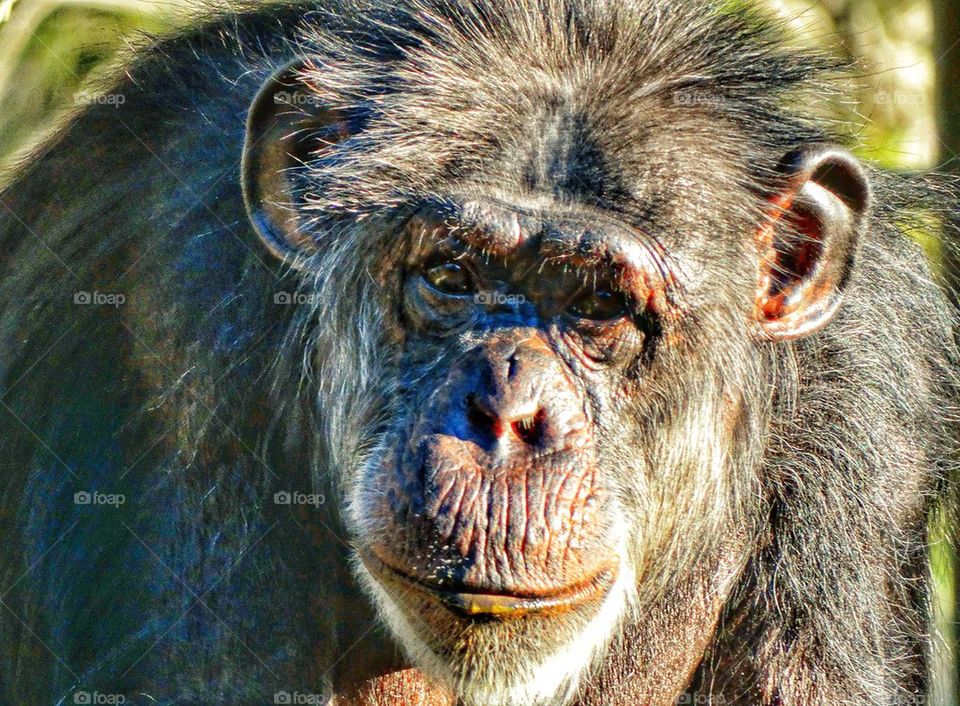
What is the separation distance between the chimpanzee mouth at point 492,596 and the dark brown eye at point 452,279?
0.92 meters

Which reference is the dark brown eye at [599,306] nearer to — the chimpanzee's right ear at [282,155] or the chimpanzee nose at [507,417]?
the chimpanzee nose at [507,417]

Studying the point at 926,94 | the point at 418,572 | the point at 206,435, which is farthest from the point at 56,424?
the point at 926,94

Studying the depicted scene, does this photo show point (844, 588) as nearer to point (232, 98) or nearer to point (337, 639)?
point (337, 639)

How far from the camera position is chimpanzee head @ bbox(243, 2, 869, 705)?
3.91 meters

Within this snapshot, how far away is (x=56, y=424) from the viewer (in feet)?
17.8

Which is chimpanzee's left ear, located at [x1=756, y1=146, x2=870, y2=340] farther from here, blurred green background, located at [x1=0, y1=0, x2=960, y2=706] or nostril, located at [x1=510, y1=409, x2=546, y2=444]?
nostril, located at [x1=510, y1=409, x2=546, y2=444]

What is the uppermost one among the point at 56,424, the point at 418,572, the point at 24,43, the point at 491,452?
the point at 24,43

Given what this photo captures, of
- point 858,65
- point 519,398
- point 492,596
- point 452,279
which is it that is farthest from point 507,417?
point 858,65

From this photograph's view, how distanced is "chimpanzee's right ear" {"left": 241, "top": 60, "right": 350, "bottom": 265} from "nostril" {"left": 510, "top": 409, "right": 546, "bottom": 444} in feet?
3.94

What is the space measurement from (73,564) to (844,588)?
3.07 meters

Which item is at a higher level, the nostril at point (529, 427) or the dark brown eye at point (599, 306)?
the dark brown eye at point (599, 306)

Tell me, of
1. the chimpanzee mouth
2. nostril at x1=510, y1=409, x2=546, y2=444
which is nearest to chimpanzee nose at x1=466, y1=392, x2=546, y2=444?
nostril at x1=510, y1=409, x2=546, y2=444

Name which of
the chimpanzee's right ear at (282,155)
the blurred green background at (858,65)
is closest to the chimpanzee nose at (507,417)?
the chimpanzee's right ear at (282,155)

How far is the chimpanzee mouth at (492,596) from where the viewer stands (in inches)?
150
